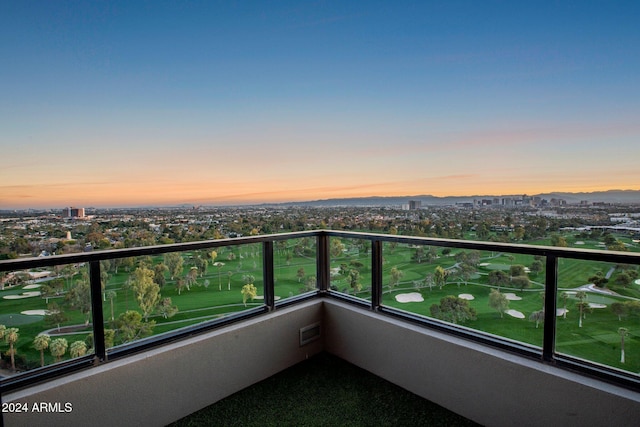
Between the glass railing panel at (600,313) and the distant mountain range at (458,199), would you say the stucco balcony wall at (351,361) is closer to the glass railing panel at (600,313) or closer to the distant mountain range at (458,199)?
the glass railing panel at (600,313)

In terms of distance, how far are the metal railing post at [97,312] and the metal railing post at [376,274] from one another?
2061 mm

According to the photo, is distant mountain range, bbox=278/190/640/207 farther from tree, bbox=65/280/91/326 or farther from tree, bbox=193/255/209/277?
tree, bbox=65/280/91/326

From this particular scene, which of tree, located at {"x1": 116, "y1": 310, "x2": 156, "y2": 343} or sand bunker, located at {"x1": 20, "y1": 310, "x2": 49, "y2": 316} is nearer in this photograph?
sand bunker, located at {"x1": 20, "y1": 310, "x2": 49, "y2": 316}

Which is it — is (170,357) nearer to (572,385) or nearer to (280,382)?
(280,382)

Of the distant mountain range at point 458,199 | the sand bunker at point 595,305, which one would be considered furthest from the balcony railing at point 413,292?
the distant mountain range at point 458,199

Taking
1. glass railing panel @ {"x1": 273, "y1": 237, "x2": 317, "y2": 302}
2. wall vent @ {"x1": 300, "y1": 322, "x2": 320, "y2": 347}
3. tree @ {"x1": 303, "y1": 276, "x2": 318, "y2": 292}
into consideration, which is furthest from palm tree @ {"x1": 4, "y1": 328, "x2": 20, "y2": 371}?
tree @ {"x1": 303, "y1": 276, "x2": 318, "y2": 292}

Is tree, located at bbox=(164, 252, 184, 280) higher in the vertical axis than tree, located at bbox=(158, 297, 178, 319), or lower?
higher

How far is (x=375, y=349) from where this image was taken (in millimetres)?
2754

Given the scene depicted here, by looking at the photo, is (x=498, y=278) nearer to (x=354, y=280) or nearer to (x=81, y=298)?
(x=354, y=280)

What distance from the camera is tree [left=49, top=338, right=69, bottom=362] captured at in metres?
1.89

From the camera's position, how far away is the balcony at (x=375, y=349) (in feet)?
5.88

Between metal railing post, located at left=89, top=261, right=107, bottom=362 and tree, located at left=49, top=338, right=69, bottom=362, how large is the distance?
0.49 ft

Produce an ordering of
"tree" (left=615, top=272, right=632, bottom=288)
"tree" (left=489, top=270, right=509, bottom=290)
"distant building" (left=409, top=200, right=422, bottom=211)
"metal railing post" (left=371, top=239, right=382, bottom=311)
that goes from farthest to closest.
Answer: "distant building" (left=409, top=200, right=422, bottom=211) < "metal railing post" (left=371, top=239, right=382, bottom=311) < "tree" (left=489, top=270, right=509, bottom=290) < "tree" (left=615, top=272, right=632, bottom=288)

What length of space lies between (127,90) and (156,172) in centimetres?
123
